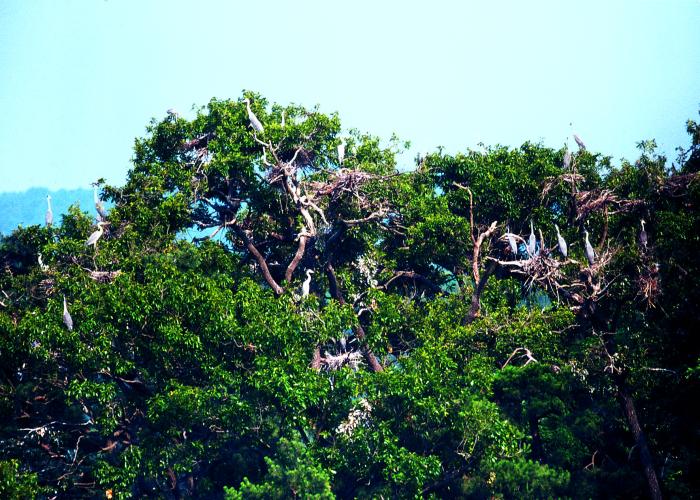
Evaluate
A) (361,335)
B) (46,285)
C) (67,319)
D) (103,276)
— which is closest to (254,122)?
(103,276)

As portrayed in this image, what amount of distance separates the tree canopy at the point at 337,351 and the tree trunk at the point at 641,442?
0.20 ft

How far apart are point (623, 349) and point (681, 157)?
7384 millimetres

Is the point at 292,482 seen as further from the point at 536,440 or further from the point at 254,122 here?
the point at 254,122

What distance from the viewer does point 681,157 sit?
2347 cm

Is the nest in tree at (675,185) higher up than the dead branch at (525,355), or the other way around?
the nest in tree at (675,185)

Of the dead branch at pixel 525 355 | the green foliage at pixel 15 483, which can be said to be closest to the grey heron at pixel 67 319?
the green foliage at pixel 15 483

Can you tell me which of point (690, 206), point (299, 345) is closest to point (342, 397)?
point (299, 345)

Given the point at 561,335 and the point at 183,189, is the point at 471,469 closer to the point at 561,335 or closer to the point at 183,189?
the point at 561,335

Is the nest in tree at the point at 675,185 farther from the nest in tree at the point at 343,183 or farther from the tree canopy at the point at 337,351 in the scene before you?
the nest in tree at the point at 343,183

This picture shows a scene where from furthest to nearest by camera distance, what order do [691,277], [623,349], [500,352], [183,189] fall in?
[183,189] → [500,352] → [623,349] → [691,277]

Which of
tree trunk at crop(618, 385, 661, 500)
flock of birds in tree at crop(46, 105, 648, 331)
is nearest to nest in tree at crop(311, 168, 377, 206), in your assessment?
flock of birds in tree at crop(46, 105, 648, 331)

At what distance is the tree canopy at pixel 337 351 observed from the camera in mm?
18031

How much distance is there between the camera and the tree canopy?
18031 millimetres

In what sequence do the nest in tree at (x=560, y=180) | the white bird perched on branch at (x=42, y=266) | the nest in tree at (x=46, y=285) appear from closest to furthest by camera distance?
the nest in tree at (x=46, y=285) → the white bird perched on branch at (x=42, y=266) → the nest in tree at (x=560, y=180)
